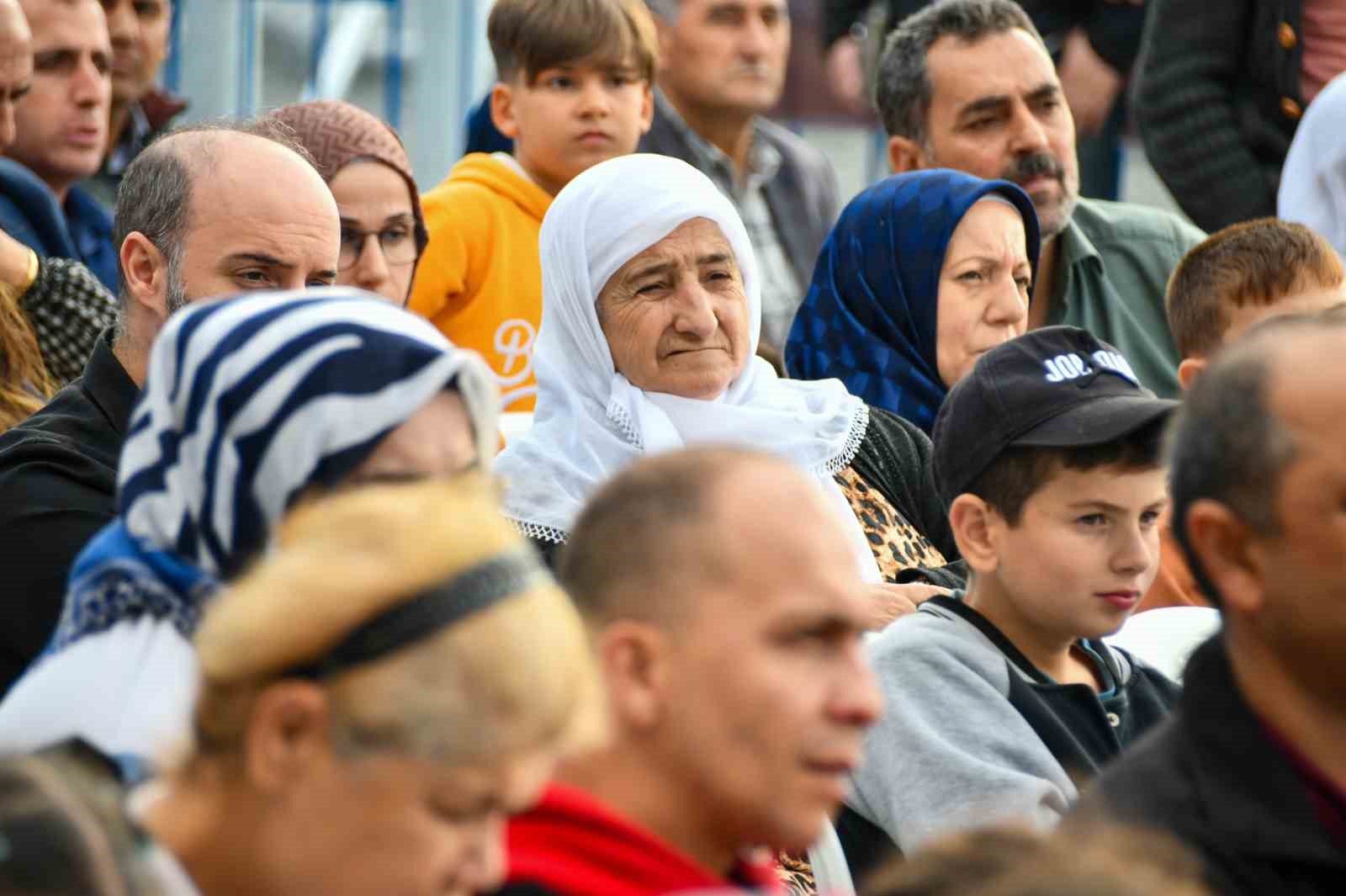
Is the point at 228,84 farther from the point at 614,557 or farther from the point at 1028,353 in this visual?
the point at 614,557

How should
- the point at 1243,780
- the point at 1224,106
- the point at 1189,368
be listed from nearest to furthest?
the point at 1243,780
the point at 1189,368
the point at 1224,106

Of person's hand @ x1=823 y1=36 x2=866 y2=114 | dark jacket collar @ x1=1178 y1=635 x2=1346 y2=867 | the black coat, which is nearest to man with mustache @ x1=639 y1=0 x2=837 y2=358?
person's hand @ x1=823 y1=36 x2=866 y2=114

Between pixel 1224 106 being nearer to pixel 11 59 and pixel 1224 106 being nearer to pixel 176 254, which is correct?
pixel 11 59

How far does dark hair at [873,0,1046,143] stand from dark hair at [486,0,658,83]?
0.81 metres

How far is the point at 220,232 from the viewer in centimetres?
384

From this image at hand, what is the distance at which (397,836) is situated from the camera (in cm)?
204

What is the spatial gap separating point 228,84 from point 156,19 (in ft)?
2.22

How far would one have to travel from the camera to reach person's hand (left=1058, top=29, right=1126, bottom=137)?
7418 millimetres

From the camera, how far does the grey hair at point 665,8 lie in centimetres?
680

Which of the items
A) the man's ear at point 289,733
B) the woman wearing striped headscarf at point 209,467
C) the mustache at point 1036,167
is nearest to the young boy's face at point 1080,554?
the woman wearing striped headscarf at point 209,467

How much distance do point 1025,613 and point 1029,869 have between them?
1.65 m

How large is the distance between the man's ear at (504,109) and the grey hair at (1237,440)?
3.35m

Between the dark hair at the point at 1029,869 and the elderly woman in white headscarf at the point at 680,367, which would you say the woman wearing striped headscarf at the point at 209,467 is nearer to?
the dark hair at the point at 1029,869

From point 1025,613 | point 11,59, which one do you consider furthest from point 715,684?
point 11,59
